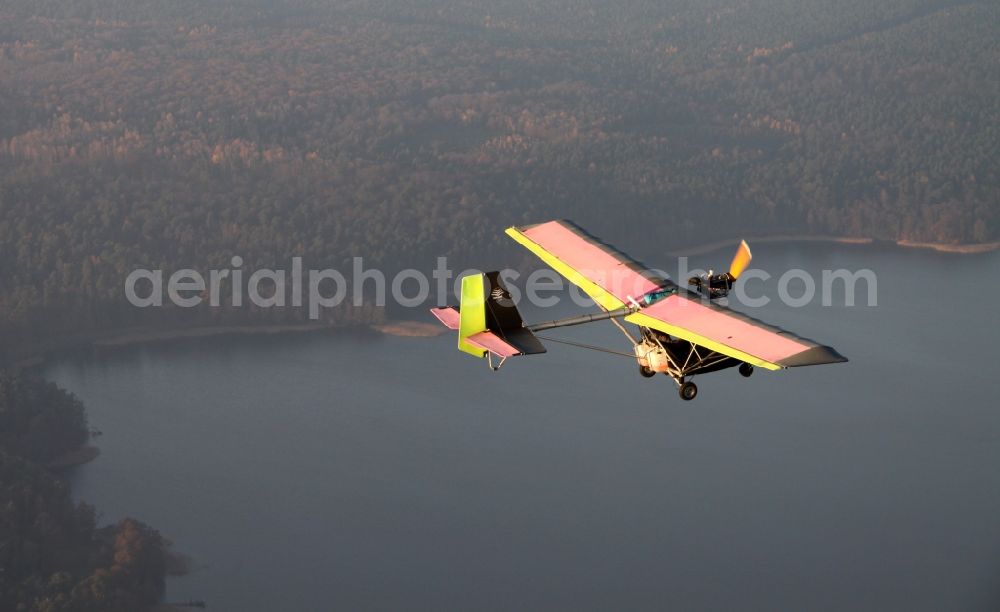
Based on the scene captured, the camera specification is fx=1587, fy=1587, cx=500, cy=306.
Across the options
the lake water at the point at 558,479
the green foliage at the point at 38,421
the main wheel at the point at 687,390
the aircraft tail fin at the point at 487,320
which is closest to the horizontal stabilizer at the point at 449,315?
the aircraft tail fin at the point at 487,320

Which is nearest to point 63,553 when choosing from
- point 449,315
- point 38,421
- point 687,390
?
point 38,421

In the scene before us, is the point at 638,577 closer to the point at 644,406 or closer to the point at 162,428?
the point at 644,406

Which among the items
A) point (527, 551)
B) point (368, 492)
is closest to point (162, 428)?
point (368, 492)

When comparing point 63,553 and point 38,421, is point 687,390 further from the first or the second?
point 38,421

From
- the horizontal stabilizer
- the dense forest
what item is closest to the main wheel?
the horizontal stabilizer

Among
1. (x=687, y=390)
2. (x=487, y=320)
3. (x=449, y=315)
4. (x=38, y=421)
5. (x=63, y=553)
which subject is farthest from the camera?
(x=38, y=421)

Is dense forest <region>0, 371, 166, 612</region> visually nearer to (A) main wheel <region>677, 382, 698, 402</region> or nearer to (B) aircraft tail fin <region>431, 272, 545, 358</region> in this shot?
(B) aircraft tail fin <region>431, 272, 545, 358</region>
